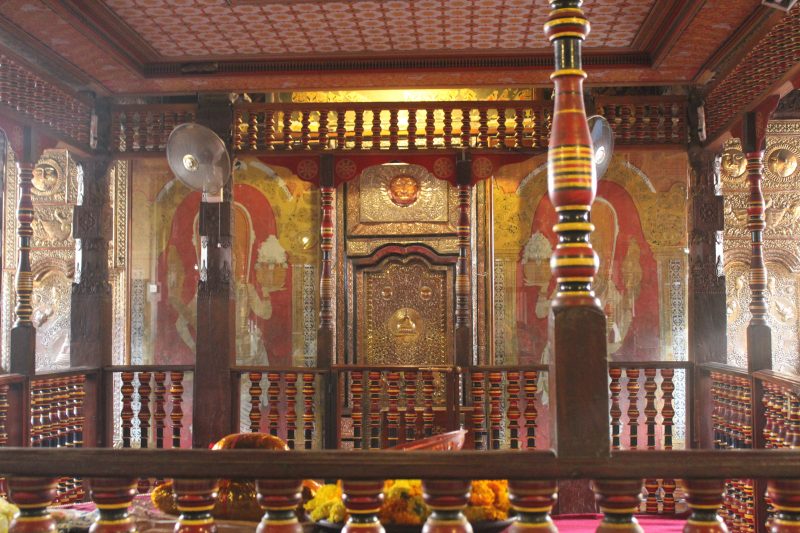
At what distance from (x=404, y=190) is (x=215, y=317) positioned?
3433 millimetres

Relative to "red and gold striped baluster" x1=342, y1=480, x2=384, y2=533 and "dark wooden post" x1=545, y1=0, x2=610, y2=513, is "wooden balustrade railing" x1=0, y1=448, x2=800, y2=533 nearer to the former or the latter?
"red and gold striped baluster" x1=342, y1=480, x2=384, y2=533

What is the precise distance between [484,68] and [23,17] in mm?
3528

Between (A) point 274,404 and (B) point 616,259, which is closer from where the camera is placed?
(A) point 274,404

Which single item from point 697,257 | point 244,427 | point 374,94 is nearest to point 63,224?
point 244,427

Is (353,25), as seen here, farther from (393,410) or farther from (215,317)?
(393,410)

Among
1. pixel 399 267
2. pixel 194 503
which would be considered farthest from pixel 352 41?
pixel 194 503

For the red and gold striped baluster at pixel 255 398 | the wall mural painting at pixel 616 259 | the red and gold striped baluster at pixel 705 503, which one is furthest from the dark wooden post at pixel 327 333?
the red and gold striped baluster at pixel 705 503

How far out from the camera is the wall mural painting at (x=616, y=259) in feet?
31.8

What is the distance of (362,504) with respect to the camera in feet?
7.23

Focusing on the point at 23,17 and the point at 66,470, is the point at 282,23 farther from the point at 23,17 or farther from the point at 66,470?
the point at 66,470

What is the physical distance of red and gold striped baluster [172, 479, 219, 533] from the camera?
2.21 metres

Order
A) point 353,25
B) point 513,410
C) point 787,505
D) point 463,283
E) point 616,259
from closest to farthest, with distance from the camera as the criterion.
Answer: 1. point 787,505
2. point 353,25
3. point 513,410
4. point 463,283
5. point 616,259

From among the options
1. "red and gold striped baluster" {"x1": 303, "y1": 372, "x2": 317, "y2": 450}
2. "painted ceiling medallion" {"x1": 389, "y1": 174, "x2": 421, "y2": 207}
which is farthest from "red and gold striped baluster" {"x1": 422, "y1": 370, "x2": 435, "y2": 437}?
"painted ceiling medallion" {"x1": 389, "y1": 174, "x2": 421, "y2": 207}

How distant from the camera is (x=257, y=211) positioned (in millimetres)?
10133
